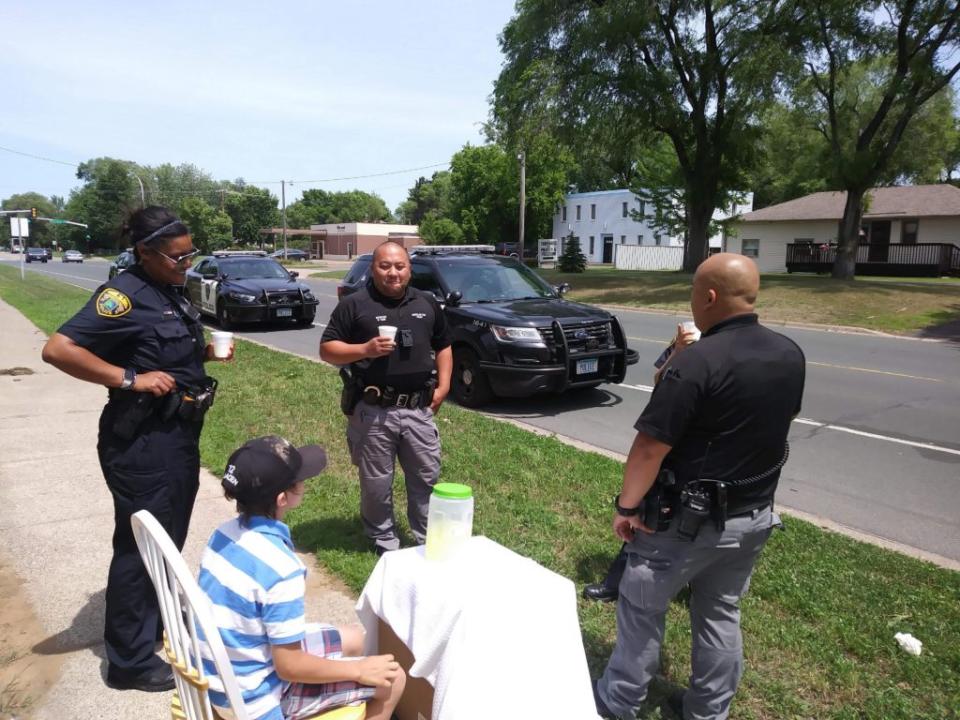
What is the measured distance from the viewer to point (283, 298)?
15.3 metres

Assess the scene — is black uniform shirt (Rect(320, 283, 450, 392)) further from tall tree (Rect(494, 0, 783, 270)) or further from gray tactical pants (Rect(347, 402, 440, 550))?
tall tree (Rect(494, 0, 783, 270))

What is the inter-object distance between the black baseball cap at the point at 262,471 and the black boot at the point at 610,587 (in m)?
2.06

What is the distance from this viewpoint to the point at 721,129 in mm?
25891

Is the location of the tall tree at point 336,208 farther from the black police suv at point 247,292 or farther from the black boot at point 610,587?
the black boot at point 610,587

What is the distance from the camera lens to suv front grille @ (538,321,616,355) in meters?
7.86

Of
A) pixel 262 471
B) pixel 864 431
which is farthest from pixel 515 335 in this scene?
pixel 262 471

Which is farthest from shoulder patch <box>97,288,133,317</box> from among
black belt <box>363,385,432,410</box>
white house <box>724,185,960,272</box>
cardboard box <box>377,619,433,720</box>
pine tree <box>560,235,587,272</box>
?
pine tree <box>560,235,587,272</box>

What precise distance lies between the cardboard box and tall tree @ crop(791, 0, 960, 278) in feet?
80.5

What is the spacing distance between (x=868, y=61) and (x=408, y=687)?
27144 millimetres

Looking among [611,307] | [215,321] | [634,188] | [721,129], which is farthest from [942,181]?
[215,321]

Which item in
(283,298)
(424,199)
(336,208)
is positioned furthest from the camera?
(336,208)

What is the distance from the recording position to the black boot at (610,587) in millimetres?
3689

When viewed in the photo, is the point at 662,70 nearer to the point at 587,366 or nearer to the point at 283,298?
the point at 283,298

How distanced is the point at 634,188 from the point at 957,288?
823 inches
